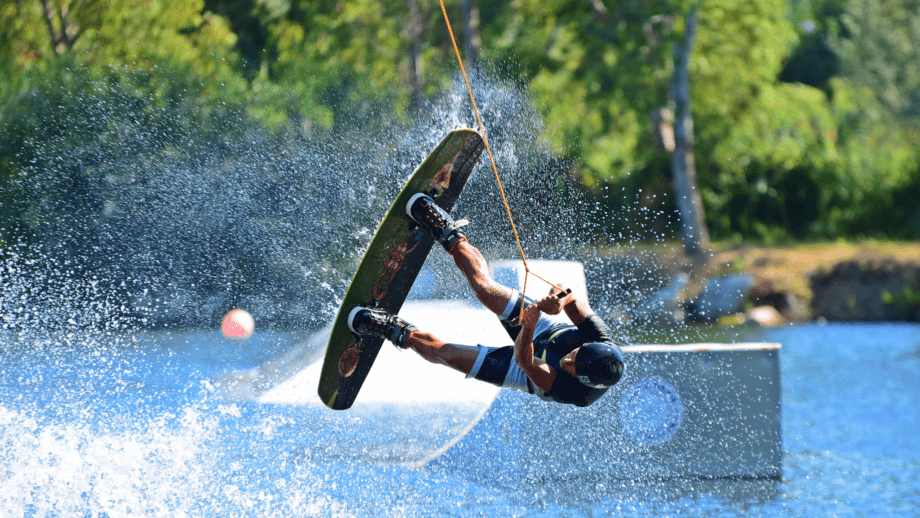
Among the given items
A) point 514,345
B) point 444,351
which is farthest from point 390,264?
point 514,345

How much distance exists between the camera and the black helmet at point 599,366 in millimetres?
4723

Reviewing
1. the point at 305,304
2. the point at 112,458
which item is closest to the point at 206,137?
the point at 305,304

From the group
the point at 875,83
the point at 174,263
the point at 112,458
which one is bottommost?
the point at 875,83

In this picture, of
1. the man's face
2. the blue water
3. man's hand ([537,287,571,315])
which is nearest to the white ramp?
the blue water

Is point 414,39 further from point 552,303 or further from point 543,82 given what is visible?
point 552,303

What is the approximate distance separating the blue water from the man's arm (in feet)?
3.22

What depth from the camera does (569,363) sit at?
491cm

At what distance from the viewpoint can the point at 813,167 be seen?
1962cm

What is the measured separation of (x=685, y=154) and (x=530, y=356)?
44.2ft

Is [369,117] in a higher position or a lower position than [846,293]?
A: higher

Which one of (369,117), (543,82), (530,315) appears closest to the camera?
(530,315)

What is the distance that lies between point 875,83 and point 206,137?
2557cm

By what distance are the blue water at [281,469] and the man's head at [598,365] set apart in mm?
1046

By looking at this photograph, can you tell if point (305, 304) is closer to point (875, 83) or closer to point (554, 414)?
point (554, 414)
